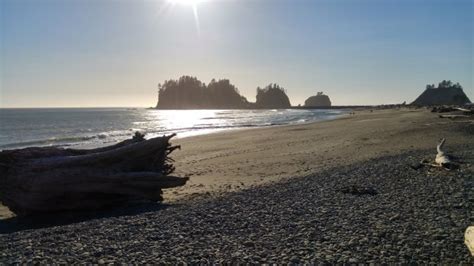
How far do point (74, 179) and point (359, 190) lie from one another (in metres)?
6.46

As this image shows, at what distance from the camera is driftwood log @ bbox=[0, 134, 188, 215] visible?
30.8 ft

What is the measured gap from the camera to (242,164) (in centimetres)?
1677

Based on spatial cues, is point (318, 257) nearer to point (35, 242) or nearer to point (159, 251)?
point (159, 251)

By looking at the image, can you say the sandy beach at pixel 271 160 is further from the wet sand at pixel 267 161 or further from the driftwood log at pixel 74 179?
the driftwood log at pixel 74 179

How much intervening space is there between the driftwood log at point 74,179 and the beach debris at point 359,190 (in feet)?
13.2

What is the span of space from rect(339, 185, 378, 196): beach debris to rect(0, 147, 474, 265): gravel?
0.09m

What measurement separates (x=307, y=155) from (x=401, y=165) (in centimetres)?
598

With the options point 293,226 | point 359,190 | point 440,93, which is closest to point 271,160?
point 359,190

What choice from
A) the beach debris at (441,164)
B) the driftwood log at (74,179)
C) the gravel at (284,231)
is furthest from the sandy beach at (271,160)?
the beach debris at (441,164)

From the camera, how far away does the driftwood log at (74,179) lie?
30.8ft

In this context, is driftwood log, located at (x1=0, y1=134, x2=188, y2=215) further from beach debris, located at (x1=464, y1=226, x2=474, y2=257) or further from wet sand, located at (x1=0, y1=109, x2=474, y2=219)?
beach debris, located at (x1=464, y1=226, x2=474, y2=257)

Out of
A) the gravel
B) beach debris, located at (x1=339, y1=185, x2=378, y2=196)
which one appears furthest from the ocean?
beach debris, located at (x1=339, y1=185, x2=378, y2=196)

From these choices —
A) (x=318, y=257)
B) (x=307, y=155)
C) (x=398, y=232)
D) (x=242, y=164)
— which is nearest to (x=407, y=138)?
(x=307, y=155)

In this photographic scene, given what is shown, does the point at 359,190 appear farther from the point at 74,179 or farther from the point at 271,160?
the point at 271,160
